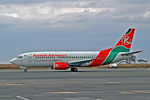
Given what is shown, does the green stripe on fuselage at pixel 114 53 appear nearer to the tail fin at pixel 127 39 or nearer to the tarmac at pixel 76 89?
the tail fin at pixel 127 39

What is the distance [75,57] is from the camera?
62562 mm

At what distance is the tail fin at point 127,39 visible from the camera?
63656 mm

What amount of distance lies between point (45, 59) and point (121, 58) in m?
14.1

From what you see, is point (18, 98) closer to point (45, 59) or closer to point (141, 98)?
point (141, 98)

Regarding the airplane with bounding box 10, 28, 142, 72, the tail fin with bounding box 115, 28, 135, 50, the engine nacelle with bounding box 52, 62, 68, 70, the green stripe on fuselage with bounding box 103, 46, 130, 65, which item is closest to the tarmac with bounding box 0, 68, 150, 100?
the engine nacelle with bounding box 52, 62, 68, 70

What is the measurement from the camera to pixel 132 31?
63.9 m

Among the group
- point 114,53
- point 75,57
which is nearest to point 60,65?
point 75,57

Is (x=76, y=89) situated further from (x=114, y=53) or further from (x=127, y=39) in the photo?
(x=127, y=39)

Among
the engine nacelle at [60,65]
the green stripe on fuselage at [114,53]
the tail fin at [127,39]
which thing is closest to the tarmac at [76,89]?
the engine nacelle at [60,65]

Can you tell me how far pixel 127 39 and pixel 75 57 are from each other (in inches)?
403

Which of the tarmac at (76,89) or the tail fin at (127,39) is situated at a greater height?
the tail fin at (127,39)

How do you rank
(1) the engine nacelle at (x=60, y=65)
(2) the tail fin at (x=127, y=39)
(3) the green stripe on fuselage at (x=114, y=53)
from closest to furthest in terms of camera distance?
(1) the engine nacelle at (x=60, y=65) → (3) the green stripe on fuselage at (x=114, y=53) → (2) the tail fin at (x=127, y=39)

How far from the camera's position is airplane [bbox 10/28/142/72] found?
61.1 metres

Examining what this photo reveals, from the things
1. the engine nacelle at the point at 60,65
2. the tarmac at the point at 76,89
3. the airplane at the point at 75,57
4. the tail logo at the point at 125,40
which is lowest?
the tarmac at the point at 76,89
